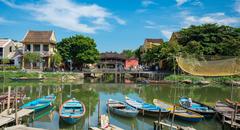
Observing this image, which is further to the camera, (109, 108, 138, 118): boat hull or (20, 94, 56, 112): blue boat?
(20, 94, 56, 112): blue boat

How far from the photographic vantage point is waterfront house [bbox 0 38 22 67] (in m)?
53.4

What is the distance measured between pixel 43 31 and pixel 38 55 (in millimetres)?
6783

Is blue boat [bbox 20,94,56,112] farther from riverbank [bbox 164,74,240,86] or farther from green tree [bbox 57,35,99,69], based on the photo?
green tree [bbox 57,35,99,69]

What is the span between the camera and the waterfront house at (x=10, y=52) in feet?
175

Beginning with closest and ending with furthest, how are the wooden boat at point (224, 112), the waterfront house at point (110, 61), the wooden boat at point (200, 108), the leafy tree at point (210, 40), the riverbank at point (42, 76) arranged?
the wooden boat at point (224, 112) → the wooden boat at point (200, 108) → the riverbank at point (42, 76) → the leafy tree at point (210, 40) → the waterfront house at point (110, 61)

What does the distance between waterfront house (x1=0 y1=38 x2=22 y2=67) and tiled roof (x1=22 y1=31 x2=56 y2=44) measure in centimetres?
349

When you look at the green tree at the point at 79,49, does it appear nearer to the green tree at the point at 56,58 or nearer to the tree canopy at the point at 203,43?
the green tree at the point at 56,58

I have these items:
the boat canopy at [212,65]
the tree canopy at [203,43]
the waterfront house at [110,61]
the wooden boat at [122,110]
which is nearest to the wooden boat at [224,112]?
the boat canopy at [212,65]

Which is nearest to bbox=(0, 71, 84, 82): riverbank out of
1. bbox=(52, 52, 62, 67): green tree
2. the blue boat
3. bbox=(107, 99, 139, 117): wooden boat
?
bbox=(52, 52, 62, 67): green tree

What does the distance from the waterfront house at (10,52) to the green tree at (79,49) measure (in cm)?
847

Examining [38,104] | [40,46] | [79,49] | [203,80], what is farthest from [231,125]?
[40,46]

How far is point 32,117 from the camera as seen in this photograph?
1789cm

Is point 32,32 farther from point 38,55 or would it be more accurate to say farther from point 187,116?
point 187,116

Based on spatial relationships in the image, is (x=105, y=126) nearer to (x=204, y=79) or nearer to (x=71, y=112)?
(x=71, y=112)
